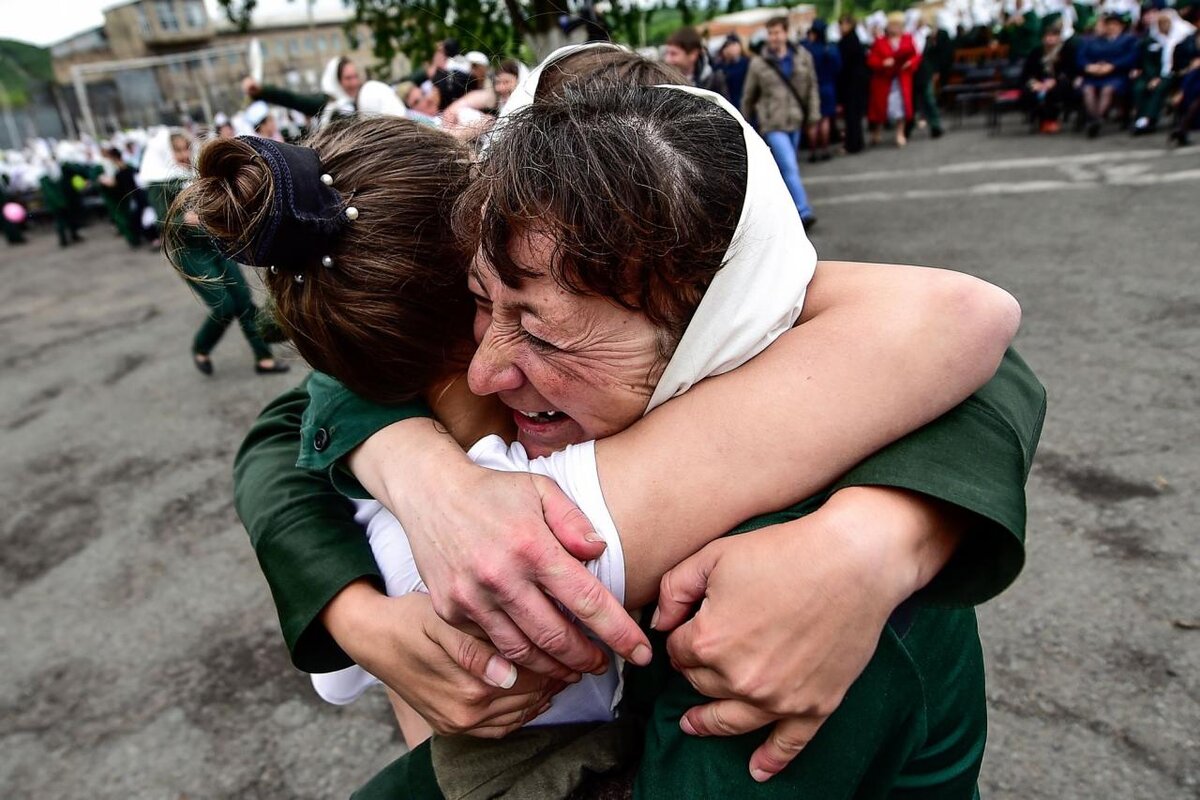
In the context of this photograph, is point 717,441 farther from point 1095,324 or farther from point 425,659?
point 1095,324

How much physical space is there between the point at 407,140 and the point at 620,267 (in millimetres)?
545

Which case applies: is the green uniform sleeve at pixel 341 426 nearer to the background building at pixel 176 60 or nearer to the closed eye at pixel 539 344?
the closed eye at pixel 539 344

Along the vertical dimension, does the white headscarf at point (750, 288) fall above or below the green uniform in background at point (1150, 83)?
above

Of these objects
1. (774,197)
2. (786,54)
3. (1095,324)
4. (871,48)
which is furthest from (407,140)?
(871,48)

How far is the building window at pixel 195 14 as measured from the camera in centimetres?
5031

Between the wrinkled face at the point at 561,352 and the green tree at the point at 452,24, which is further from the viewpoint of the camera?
the green tree at the point at 452,24

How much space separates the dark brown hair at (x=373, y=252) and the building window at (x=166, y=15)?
194ft

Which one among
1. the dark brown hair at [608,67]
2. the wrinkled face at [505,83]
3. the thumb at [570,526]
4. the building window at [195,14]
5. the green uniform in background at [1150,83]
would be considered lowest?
the green uniform in background at [1150,83]

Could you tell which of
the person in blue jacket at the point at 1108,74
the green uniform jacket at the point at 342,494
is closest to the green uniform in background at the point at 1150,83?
the person in blue jacket at the point at 1108,74

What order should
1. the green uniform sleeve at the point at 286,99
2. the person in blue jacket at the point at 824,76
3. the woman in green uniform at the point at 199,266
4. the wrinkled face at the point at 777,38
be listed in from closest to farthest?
the woman in green uniform at the point at 199,266
the green uniform sleeve at the point at 286,99
the wrinkled face at the point at 777,38
the person in blue jacket at the point at 824,76

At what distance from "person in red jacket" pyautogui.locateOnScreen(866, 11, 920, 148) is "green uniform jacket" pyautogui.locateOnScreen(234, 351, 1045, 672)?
13839 millimetres

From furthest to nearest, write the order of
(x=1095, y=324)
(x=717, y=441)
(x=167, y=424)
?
(x=167, y=424), (x=1095, y=324), (x=717, y=441)

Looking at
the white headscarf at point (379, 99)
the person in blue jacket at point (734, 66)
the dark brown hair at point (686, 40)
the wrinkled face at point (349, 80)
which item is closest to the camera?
the white headscarf at point (379, 99)

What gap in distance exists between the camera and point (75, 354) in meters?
8.50
